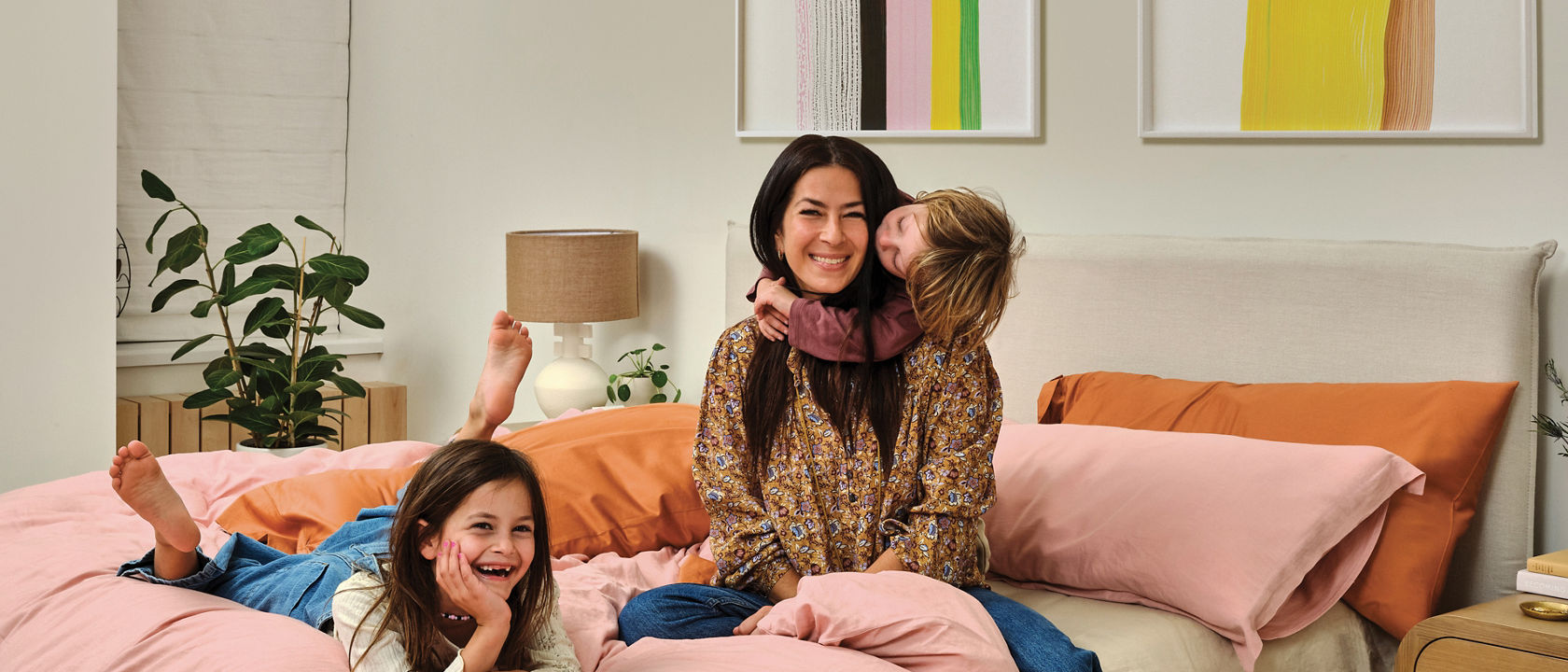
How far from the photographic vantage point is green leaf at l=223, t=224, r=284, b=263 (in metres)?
3.62

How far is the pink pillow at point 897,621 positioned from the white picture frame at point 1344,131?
1148 mm

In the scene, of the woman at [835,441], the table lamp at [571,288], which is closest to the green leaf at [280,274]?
the table lamp at [571,288]

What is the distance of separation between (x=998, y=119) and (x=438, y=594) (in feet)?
5.26

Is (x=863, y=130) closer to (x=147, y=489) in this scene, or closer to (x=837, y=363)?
(x=837, y=363)

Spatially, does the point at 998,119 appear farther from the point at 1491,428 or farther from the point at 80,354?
the point at 80,354

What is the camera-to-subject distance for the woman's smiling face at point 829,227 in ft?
5.78

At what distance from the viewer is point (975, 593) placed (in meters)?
1.75

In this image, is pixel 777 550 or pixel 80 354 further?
pixel 80 354

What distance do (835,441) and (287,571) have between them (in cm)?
73

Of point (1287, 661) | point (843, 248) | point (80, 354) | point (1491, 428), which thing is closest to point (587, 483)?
point (843, 248)

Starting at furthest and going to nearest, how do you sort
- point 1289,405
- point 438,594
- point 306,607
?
point 1289,405, point 306,607, point 438,594

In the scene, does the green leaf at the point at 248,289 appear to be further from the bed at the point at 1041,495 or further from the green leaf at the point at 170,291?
the bed at the point at 1041,495

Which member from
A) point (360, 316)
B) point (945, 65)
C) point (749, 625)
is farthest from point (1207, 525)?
point (360, 316)

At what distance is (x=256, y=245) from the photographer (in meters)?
3.63
